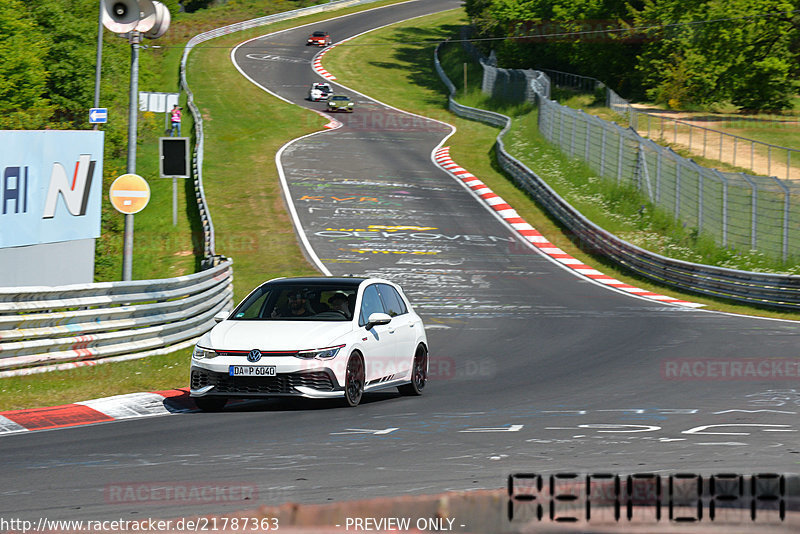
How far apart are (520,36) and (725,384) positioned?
5968 centimetres

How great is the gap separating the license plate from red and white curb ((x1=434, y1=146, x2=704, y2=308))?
52.5 ft

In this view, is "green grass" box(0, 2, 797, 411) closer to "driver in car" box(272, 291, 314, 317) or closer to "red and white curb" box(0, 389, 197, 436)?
"red and white curb" box(0, 389, 197, 436)

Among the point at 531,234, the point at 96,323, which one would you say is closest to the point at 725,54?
the point at 531,234

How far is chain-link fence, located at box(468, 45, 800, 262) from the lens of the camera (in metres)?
27.2

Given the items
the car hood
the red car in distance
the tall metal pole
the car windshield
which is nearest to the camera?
the car hood

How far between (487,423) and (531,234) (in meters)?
25.4

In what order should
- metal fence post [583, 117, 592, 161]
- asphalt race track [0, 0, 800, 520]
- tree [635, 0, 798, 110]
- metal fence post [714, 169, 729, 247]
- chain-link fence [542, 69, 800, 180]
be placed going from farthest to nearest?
tree [635, 0, 798, 110]
chain-link fence [542, 69, 800, 180]
metal fence post [583, 117, 592, 161]
metal fence post [714, 169, 729, 247]
asphalt race track [0, 0, 800, 520]

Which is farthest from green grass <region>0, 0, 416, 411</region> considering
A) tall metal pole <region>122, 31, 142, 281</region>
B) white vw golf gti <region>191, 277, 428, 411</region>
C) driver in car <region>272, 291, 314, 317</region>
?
driver in car <region>272, 291, 314, 317</region>

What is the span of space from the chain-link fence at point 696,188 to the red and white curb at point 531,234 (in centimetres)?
309

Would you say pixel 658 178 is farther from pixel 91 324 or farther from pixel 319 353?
pixel 319 353

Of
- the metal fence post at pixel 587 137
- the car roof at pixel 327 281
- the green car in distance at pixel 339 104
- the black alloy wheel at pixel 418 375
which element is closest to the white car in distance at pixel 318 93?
the green car in distance at pixel 339 104

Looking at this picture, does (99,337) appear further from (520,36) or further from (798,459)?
(520,36)

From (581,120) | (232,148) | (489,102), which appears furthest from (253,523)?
(489,102)

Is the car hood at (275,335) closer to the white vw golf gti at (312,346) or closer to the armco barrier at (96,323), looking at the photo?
the white vw golf gti at (312,346)
